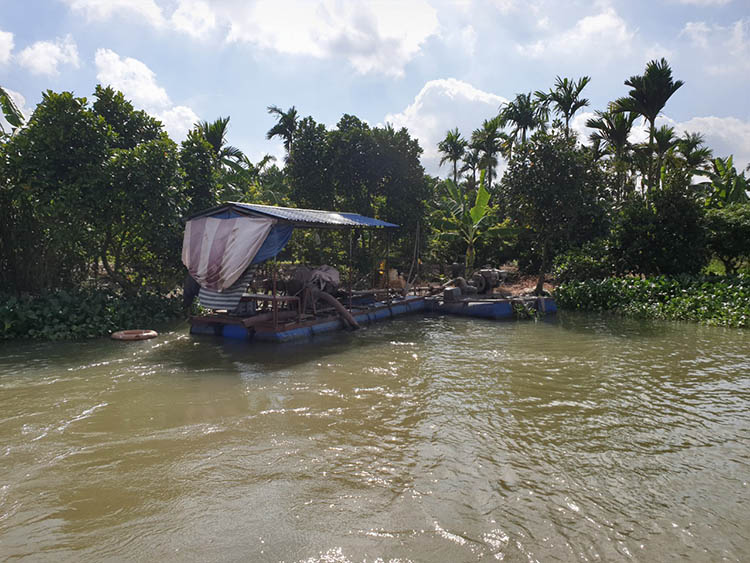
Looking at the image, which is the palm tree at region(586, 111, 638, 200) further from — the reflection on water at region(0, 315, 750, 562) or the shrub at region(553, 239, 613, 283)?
the reflection on water at region(0, 315, 750, 562)

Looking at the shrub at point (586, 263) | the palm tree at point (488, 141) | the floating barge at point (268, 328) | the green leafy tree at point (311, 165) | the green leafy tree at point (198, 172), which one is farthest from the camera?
the palm tree at point (488, 141)

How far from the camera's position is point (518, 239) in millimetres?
20609

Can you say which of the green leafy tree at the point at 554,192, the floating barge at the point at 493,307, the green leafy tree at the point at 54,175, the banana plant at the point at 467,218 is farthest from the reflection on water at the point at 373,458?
the banana plant at the point at 467,218

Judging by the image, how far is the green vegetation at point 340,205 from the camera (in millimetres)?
10938

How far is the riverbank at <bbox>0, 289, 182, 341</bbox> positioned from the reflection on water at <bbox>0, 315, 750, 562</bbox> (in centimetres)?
155

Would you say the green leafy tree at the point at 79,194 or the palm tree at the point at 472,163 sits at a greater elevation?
the palm tree at the point at 472,163

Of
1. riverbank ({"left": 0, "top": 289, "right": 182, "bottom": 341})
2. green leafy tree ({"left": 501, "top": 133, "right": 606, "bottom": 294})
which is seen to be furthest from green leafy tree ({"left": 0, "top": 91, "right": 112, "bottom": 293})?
green leafy tree ({"left": 501, "top": 133, "right": 606, "bottom": 294})

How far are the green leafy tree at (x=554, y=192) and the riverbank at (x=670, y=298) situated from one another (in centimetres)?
253

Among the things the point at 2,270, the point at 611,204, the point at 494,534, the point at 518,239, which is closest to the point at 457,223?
the point at 518,239

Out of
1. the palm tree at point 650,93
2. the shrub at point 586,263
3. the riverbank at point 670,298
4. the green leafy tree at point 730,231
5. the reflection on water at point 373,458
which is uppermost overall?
the palm tree at point 650,93

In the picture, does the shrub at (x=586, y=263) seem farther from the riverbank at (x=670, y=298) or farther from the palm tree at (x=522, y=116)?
the palm tree at (x=522, y=116)

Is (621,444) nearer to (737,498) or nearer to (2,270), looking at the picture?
(737,498)

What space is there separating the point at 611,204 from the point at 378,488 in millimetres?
16298

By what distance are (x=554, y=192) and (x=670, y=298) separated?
17.0ft
